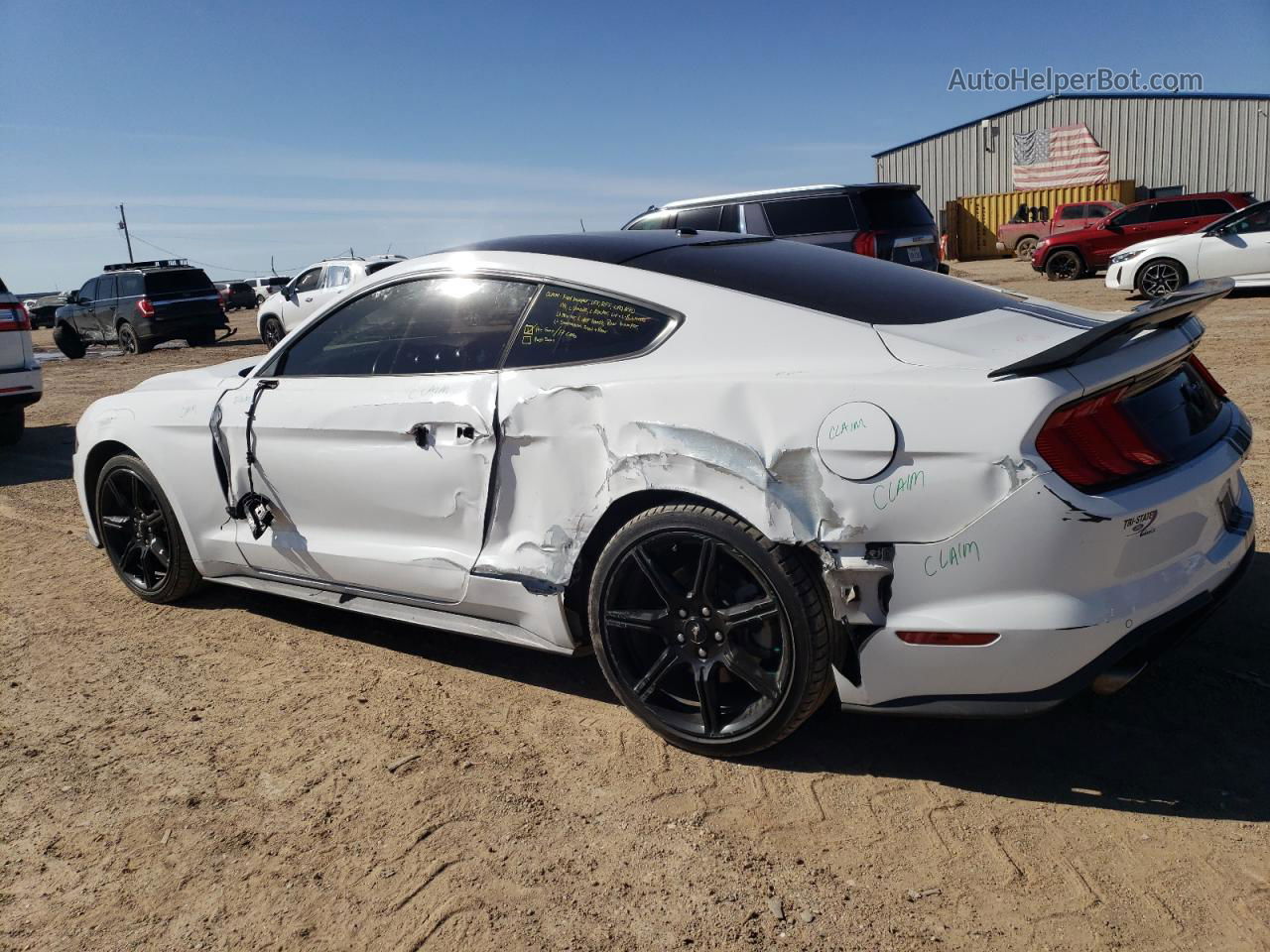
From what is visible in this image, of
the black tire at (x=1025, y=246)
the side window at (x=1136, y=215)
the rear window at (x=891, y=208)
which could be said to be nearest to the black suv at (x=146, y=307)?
the rear window at (x=891, y=208)

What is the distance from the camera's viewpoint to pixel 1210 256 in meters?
14.5

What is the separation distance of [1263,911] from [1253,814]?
1.36 feet

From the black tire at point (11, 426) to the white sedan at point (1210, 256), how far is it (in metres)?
13.6

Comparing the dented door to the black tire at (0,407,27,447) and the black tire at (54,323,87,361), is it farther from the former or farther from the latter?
the black tire at (54,323,87,361)

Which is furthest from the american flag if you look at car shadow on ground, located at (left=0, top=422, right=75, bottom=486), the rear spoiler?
the rear spoiler

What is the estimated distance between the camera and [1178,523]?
264 centimetres

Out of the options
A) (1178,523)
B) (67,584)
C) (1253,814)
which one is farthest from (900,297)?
(67,584)

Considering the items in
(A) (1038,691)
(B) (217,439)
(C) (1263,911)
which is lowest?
(C) (1263,911)

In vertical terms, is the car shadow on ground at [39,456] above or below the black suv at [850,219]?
below

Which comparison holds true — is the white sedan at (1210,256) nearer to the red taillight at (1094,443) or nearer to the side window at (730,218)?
the side window at (730,218)

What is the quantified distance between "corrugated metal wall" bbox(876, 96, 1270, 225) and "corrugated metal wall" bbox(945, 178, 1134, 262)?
1375 millimetres

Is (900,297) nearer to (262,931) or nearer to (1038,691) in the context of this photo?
(1038,691)

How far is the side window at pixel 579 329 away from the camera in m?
3.16

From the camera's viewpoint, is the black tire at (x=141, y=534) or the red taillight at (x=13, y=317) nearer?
the black tire at (x=141, y=534)
